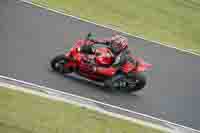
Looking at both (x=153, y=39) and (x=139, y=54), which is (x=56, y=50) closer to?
(x=139, y=54)

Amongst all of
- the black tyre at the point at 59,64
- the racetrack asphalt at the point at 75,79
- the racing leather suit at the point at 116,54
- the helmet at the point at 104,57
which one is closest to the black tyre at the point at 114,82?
the racetrack asphalt at the point at 75,79

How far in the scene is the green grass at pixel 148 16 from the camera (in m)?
19.5

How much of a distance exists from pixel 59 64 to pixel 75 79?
22.8 inches

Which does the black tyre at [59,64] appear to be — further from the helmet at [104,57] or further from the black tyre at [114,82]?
the black tyre at [114,82]

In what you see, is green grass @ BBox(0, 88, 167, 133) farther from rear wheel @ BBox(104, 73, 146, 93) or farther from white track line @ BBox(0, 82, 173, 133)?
rear wheel @ BBox(104, 73, 146, 93)

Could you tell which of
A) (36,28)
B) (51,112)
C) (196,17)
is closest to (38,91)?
(51,112)

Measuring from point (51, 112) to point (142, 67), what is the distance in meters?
3.28

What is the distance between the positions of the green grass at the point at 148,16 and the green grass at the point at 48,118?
21.0 feet

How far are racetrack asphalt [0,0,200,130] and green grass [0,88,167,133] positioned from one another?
124 centimetres

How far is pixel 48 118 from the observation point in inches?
478

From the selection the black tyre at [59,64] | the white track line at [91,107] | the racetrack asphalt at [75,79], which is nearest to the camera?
the white track line at [91,107]

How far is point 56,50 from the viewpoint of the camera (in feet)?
52.6

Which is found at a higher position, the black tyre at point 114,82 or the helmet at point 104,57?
the helmet at point 104,57

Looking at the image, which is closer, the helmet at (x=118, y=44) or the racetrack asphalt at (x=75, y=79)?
the racetrack asphalt at (x=75, y=79)
